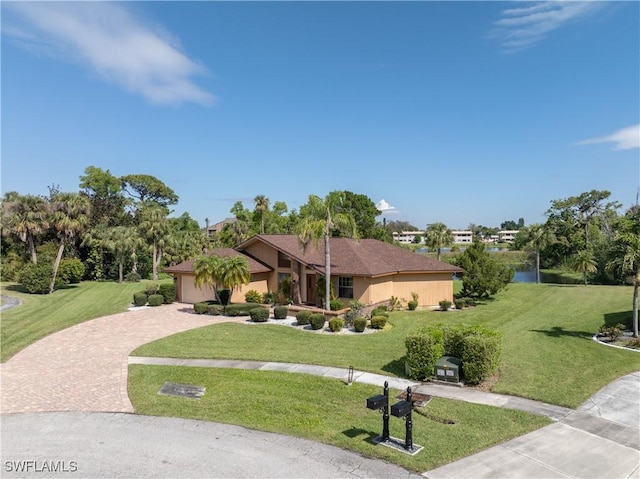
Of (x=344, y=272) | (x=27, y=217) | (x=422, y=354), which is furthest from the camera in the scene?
(x=27, y=217)

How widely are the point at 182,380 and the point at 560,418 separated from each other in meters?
11.5

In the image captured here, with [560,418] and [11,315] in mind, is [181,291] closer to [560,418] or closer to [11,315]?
[11,315]

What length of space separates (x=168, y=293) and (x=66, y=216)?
18.1m

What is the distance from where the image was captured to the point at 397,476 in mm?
8117

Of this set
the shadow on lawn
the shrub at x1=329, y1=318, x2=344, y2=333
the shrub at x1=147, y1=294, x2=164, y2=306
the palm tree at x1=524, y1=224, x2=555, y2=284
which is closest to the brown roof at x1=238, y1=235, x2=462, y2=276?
the shrub at x1=329, y1=318, x2=344, y2=333

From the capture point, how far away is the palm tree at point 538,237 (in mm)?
53688

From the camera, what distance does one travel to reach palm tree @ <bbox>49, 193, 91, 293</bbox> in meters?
40.9

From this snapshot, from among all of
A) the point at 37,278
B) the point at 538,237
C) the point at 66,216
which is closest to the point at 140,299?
the point at 37,278

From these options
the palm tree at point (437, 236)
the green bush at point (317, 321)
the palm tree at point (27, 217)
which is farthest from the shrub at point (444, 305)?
the palm tree at point (27, 217)

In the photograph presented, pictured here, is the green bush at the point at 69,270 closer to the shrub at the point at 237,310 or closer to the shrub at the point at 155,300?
the shrub at the point at 155,300

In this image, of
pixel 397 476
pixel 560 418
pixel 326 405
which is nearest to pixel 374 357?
pixel 326 405

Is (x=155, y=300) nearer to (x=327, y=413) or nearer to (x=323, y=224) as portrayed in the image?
(x=323, y=224)

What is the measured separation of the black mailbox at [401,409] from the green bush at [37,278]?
4040 cm

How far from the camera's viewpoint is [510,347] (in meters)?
17.5
